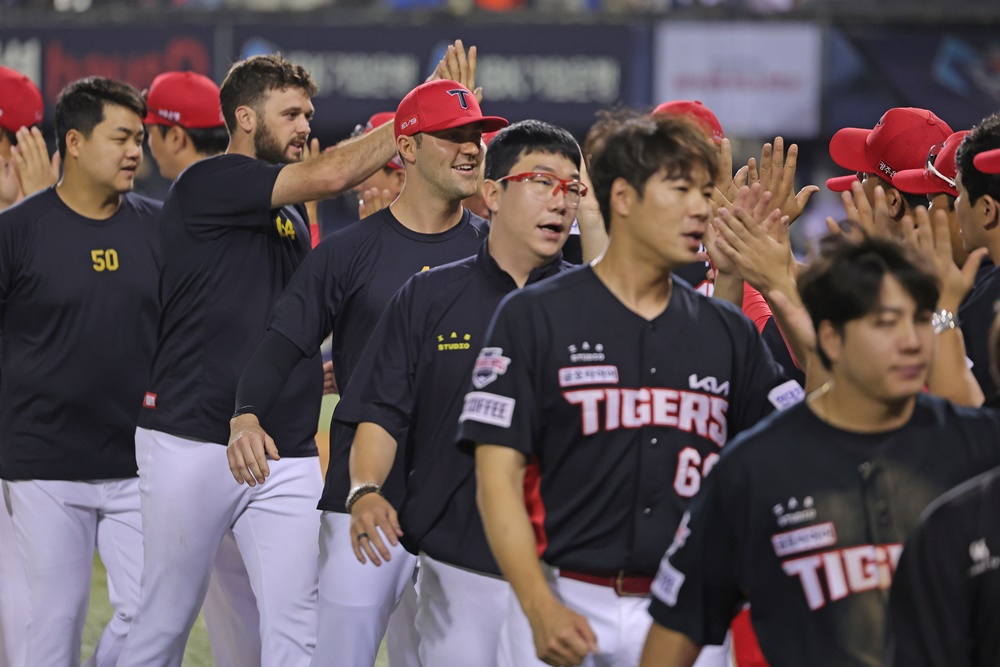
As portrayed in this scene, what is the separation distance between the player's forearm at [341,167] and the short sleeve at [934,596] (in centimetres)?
319

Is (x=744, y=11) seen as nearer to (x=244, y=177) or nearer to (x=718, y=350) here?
(x=244, y=177)

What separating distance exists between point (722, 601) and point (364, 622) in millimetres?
1952

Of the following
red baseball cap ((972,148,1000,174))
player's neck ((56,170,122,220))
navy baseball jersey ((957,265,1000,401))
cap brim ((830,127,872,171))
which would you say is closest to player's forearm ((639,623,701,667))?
navy baseball jersey ((957,265,1000,401))

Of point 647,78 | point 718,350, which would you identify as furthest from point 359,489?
point 647,78

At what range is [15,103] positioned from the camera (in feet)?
23.3

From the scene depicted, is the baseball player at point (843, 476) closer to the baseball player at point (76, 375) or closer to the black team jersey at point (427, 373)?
the black team jersey at point (427, 373)

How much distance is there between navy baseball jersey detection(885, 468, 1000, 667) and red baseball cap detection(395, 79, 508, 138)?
2780 millimetres

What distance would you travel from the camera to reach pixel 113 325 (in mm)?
6109

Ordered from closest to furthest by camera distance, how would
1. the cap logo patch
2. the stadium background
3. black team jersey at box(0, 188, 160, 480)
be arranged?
the cap logo patch < black team jersey at box(0, 188, 160, 480) < the stadium background

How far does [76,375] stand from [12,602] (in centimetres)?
92

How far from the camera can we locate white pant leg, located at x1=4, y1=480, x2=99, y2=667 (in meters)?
5.75

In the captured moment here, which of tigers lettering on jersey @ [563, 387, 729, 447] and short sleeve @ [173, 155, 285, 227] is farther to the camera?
short sleeve @ [173, 155, 285, 227]

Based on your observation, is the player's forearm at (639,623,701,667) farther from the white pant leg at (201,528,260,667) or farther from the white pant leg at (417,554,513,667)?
the white pant leg at (201,528,260,667)

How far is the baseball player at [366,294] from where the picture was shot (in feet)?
15.8
